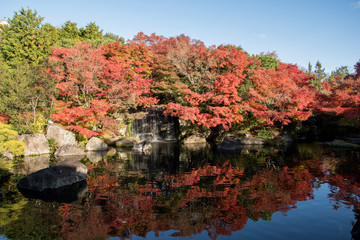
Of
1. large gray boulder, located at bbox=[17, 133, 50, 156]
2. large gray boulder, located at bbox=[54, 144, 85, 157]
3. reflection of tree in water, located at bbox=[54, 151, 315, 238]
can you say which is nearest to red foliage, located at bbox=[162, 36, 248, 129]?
large gray boulder, located at bbox=[54, 144, 85, 157]

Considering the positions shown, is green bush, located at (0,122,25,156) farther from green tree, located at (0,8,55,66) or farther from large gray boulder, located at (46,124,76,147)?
green tree, located at (0,8,55,66)

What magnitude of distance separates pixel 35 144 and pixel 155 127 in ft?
43.6

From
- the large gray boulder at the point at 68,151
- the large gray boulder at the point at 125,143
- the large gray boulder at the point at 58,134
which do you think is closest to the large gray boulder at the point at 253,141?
the large gray boulder at the point at 125,143

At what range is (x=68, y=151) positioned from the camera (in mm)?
17672

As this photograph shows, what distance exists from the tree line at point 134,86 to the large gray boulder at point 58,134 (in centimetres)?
83

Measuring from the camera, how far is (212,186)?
9.55m

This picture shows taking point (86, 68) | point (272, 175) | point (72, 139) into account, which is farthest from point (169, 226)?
point (86, 68)

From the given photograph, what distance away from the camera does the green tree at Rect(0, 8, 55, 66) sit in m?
26.4

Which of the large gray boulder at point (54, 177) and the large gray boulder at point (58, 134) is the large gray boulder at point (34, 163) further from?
the large gray boulder at point (54, 177)

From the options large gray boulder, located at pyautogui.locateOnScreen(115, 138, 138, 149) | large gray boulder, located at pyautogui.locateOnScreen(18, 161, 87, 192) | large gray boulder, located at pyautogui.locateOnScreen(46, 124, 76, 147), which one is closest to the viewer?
large gray boulder, located at pyautogui.locateOnScreen(18, 161, 87, 192)

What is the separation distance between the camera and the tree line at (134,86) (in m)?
19.4

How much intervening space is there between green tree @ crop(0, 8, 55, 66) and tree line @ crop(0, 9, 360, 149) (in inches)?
4.1

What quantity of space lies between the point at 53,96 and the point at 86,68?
3714mm

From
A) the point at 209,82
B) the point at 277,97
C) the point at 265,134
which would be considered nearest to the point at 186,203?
the point at 209,82
